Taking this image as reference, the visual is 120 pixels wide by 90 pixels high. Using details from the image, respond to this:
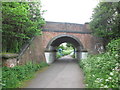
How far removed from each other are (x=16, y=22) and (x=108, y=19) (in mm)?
9030

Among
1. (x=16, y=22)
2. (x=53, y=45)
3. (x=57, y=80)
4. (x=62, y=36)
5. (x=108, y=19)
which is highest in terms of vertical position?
(x=108, y=19)

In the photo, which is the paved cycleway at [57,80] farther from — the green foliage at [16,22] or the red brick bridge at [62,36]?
the red brick bridge at [62,36]

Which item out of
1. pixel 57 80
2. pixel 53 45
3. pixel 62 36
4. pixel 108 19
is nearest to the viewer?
pixel 57 80

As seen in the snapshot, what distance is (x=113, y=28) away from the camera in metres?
9.33

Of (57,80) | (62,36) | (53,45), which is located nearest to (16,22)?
(57,80)

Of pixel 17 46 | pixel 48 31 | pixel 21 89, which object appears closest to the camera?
pixel 21 89

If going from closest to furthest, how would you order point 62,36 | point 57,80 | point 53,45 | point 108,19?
point 57,80, point 108,19, point 62,36, point 53,45

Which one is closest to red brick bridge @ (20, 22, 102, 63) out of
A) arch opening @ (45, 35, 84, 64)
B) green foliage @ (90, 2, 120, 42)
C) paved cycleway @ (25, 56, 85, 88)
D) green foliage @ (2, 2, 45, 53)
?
arch opening @ (45, 35, 84, 64)

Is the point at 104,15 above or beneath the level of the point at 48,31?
above

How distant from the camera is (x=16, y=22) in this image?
19.2 feet

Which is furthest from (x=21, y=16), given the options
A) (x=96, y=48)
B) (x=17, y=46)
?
(x=96, y=48)

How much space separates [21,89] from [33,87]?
58 cm

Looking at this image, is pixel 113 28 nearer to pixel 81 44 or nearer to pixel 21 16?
pixel 81 44

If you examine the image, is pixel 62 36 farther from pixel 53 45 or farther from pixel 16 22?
pixel 16 22
